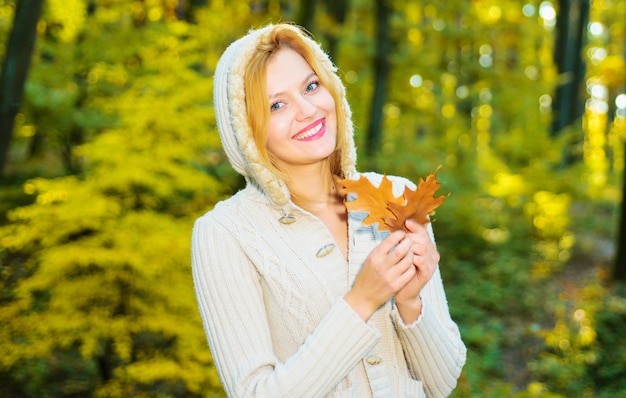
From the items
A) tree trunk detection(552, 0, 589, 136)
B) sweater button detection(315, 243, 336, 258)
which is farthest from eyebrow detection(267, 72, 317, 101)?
tree trunk detection(552, 0, 589, 136)

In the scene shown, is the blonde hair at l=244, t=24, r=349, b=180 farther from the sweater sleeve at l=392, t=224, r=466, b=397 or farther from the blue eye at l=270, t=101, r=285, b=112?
the sweater sleeve at l=392, t=224, r=466, b=397

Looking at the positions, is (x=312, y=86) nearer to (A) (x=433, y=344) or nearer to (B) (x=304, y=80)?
(B) (x=304, y=80)

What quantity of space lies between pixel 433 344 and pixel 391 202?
421mm

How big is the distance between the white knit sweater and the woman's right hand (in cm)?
4

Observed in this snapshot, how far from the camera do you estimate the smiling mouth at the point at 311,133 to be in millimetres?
1645

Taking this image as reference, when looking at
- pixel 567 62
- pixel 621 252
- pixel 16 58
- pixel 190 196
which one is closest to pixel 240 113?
pixel 16 58

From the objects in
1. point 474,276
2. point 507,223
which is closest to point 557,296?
point 474,276

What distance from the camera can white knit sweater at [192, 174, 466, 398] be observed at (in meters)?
1.41

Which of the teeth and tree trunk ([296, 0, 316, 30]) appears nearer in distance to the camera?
the teeth

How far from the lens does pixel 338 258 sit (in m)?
1.67

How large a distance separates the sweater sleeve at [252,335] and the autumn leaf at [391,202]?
230mm

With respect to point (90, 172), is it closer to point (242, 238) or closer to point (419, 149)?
point (242, 238)

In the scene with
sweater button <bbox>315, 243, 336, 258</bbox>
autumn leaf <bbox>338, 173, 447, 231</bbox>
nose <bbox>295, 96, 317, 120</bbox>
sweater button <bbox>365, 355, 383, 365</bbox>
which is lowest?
sweater button <bbox>365, 355, 383, 365</bbox>

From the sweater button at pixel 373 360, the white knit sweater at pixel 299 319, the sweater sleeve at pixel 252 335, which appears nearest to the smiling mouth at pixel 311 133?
the white knit sweater at pixel 299 319
